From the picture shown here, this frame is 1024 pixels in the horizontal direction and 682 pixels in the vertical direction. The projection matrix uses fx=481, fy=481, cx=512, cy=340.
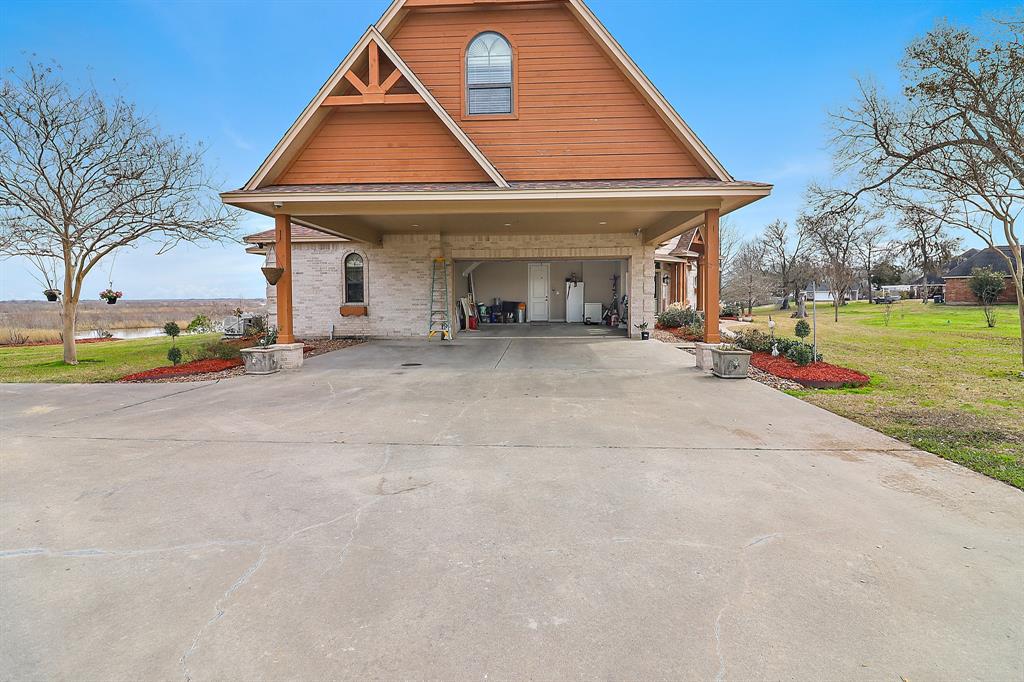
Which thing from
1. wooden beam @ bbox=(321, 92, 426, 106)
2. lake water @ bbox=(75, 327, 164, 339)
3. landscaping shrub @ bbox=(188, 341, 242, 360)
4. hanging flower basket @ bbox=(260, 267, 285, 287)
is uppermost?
wooden beam @ bbox=(321, 92, 426, 106)

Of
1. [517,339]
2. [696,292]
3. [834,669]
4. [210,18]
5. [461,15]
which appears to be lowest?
[834,669]

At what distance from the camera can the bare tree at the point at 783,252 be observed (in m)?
37.9

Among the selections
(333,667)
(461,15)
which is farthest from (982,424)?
(461,15)

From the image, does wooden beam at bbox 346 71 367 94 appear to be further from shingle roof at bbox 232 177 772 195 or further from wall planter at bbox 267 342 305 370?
wall planter at bbox 267 342 305 370

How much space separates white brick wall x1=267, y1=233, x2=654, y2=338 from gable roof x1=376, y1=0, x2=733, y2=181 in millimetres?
5176

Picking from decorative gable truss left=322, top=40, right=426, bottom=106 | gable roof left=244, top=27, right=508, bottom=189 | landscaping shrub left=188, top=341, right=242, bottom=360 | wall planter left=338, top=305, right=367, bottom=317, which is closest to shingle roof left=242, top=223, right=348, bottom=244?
wall planter left=338, top=305, right=367, bottom=317

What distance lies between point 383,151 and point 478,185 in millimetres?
2360

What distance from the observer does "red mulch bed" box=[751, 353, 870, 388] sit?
8.02 m

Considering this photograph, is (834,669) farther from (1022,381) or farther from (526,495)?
(1022,381)

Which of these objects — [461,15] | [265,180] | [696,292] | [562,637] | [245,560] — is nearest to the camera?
[562,637]

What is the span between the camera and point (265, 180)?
989 cm

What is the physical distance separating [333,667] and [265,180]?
10.2 metres

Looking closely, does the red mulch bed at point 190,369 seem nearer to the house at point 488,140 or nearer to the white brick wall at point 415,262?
the house at point 488,140

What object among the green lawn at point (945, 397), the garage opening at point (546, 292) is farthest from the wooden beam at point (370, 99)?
the garage opening at point (546, 292)
